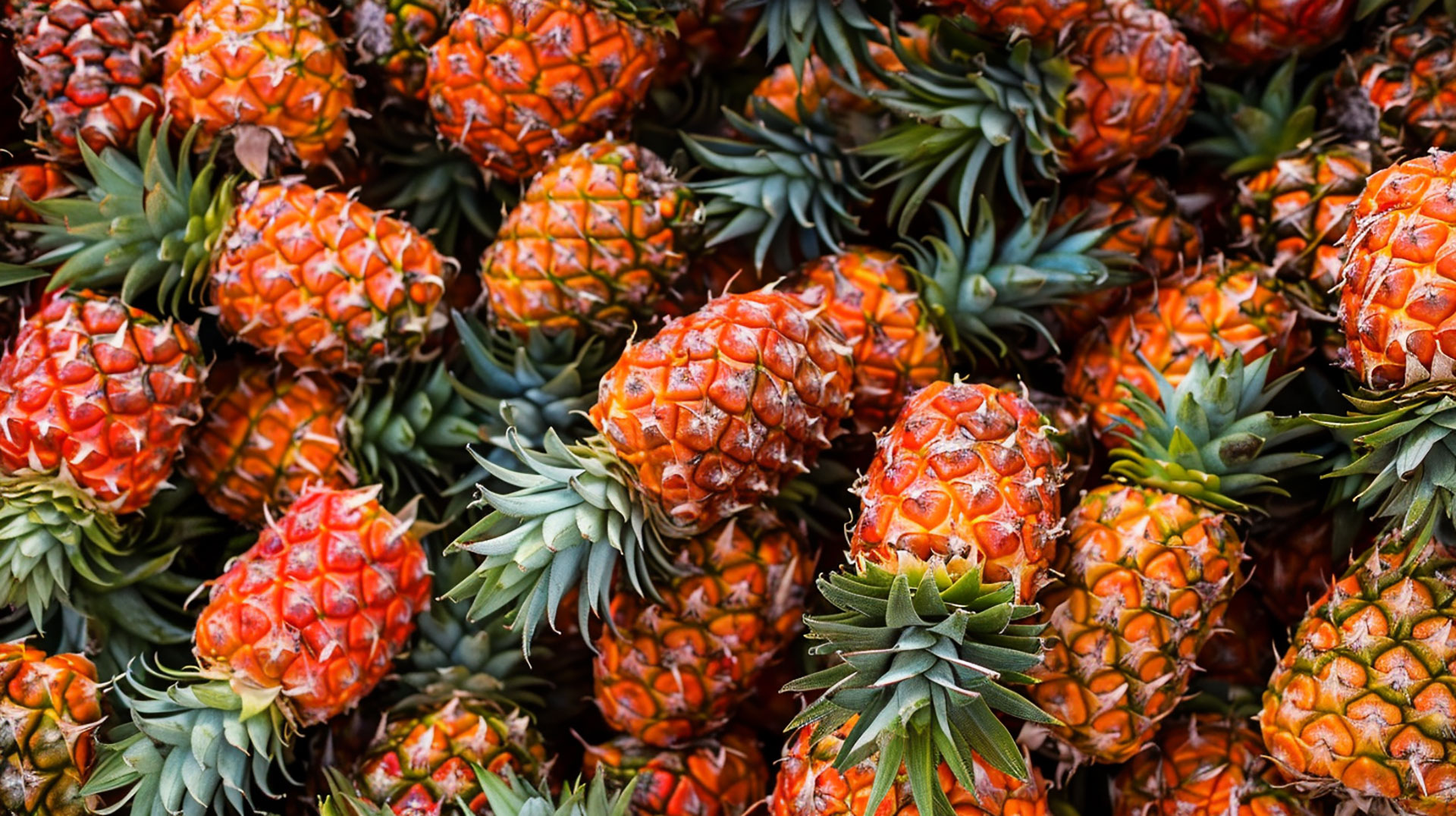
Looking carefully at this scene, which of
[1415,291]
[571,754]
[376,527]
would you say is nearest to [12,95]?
[376,527]

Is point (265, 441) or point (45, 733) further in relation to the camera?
point (265, 441)

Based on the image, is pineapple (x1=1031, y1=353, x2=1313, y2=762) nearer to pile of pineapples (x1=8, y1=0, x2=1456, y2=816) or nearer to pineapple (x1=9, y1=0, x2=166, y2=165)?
pile of pineapples (x1=8, y1=0, x2=1456, y2=816)

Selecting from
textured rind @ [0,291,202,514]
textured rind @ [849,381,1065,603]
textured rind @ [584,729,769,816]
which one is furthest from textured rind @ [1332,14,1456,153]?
textured rind @ [0,291,202,514]

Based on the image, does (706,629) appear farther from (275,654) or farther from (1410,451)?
(1410,451)

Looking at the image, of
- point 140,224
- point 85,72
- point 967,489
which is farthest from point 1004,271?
point 85,72

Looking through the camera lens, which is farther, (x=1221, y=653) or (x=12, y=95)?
(x=12, y=95)

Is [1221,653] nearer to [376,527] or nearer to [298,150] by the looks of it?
[376,527]

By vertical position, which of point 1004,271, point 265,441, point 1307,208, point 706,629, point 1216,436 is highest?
point 1307,208

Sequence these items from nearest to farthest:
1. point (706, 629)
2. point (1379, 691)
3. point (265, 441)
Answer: point (1379, 691) < point (706, 629) < point (265, 441)
